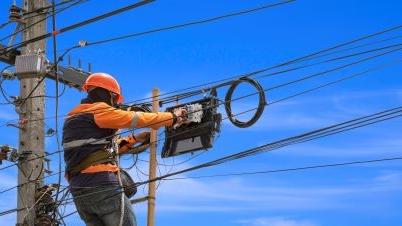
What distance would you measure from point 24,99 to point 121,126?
5585 mm

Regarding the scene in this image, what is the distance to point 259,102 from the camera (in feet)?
31.0

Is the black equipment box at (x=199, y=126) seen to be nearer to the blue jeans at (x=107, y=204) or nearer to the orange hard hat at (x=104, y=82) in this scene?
the orange hard hat at (x=104, y=82)

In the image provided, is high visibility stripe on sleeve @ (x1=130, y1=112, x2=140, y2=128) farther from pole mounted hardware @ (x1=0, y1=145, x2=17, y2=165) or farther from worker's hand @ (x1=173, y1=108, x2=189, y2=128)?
pole mounted hardware @ (x1=0, y1=145, x2=17, y2=165)

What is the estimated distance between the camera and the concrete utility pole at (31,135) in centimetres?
1357

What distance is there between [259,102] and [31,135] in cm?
563

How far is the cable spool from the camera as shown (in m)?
9.46

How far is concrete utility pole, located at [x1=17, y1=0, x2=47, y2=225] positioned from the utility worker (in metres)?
4.42

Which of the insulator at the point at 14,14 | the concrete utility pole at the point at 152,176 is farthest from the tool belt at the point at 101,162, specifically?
the insulator at the point at 14,14

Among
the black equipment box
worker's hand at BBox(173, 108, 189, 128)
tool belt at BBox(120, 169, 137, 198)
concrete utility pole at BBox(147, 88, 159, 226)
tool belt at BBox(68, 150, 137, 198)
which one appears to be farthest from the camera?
concrete utility pole at BBox(147, 88, 159, 226)

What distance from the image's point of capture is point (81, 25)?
11578 millimetres

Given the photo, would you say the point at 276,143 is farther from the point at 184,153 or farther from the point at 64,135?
the point at 64,135

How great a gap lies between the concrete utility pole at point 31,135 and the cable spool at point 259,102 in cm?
486

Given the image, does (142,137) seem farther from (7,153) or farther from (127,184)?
(7,153)

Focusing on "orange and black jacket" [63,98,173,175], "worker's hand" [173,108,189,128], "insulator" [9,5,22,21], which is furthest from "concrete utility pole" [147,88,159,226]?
"insulator" [9,5,22,21]
